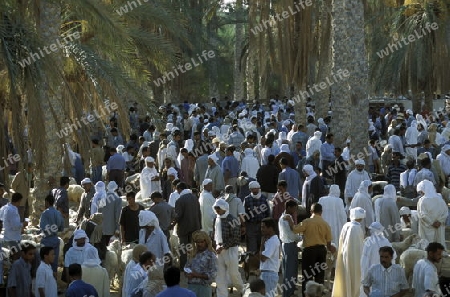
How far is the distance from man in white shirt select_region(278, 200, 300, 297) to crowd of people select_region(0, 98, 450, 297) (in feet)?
0.05

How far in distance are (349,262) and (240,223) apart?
7.92 feet

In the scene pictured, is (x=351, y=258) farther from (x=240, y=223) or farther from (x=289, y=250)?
(x=240, y=223)

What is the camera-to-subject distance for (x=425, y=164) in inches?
667

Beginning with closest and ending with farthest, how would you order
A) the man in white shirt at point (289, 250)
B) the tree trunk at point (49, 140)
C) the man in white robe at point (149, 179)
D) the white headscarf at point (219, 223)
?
the man in white shirt at point (289, 250), the white headscarf at point (219, 223), the tree trunk at point (49, 140), the man in white robe at point (149, 179)

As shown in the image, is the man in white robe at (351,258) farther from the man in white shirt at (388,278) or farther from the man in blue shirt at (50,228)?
the man in blue shirt at (50,228)

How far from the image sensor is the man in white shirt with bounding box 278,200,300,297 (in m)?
12.6

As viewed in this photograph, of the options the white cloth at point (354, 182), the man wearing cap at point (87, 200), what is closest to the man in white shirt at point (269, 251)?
the man wearing cap at point (87, 200)

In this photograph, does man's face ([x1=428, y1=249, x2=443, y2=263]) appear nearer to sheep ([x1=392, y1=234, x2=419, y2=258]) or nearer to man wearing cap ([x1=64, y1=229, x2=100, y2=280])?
sheep ([x1=392, y1=234, x2=419, y2=258])

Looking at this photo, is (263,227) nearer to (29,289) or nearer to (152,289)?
(152,289)

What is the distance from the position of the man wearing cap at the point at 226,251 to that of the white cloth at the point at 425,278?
111 inches

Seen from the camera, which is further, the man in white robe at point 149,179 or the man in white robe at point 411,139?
the man in white robe at point 411,139

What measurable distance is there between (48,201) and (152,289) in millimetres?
3785

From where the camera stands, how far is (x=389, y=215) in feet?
46.6

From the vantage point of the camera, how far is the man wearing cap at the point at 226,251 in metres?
12.6
